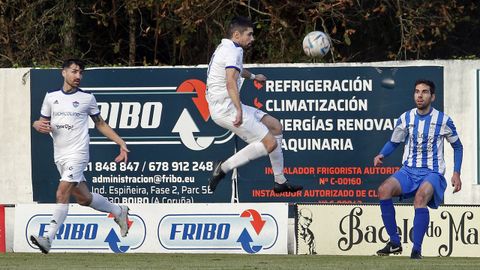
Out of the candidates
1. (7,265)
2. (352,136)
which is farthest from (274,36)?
(7,265)

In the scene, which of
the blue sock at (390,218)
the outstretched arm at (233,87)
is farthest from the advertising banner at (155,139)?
the blue sock at (390,218)

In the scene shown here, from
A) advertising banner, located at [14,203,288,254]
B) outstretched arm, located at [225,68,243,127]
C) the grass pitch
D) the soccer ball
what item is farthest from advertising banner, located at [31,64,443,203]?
outstretched arm, located at [225,68,243,127]

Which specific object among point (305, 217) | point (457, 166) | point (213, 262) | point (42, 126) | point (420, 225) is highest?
point (42, 126)

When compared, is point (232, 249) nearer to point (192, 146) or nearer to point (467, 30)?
point (192, 146)

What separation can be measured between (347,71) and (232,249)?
2.74m

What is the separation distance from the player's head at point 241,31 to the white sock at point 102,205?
242 cm

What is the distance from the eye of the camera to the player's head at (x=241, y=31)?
13383 mm

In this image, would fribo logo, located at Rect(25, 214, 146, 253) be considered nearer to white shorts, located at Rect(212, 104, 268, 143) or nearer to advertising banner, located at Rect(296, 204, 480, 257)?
advertising banner, located at Rect(296, 204, 480, 257)

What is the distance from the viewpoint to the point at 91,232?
1612cm

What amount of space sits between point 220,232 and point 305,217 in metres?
1.01

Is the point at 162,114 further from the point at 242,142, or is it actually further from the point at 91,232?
the point at 91,232

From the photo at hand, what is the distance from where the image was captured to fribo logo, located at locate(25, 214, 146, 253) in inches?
631

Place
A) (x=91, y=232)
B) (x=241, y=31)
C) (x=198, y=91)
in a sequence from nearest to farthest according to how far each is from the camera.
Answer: (x=241, y=31) < (x=91, y=232) < (x=198, y=91)

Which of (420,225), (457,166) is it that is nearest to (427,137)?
(457,166)
